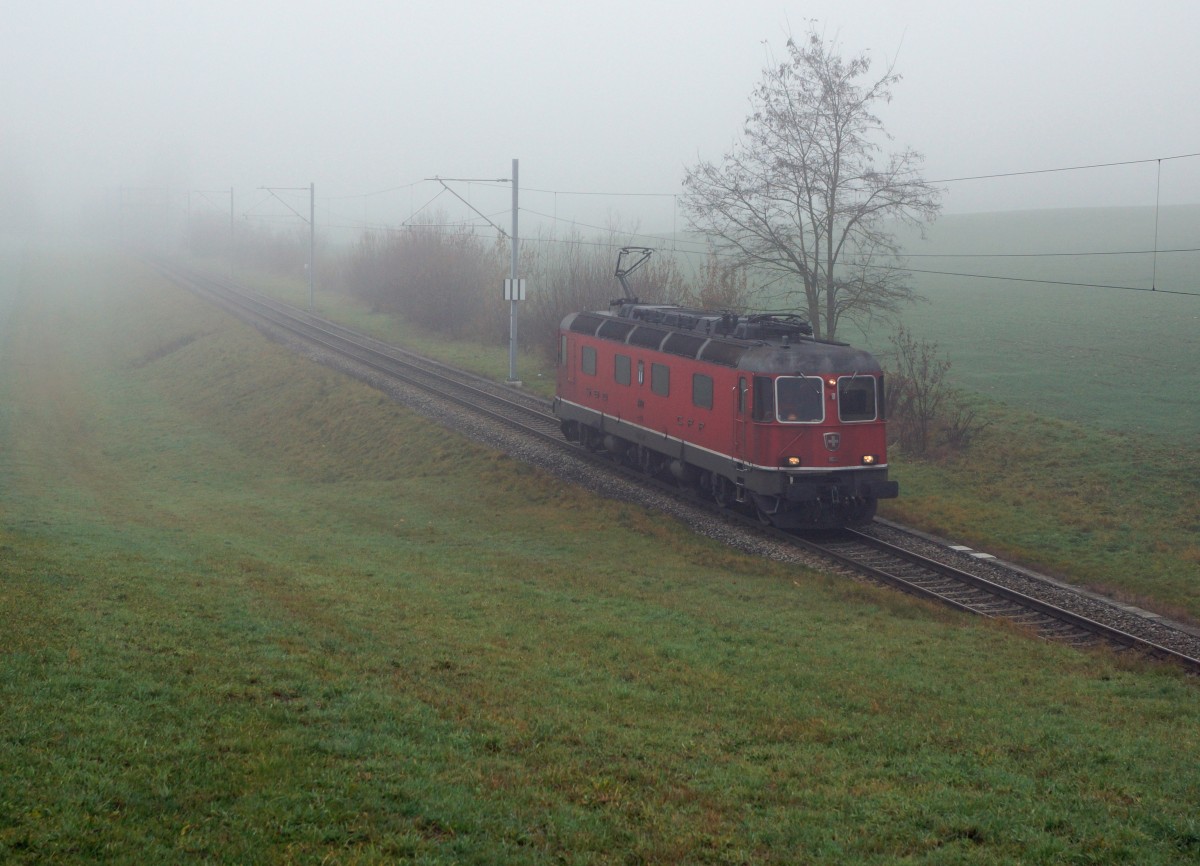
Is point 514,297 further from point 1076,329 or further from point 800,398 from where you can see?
point 1076,329

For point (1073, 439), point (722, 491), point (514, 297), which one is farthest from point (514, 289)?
point (1073, 439)

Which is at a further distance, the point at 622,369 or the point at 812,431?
the point at 622,369

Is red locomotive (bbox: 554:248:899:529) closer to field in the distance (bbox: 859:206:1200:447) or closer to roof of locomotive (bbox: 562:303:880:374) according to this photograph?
roof of locomotive (bbox: 562:303:880:374)

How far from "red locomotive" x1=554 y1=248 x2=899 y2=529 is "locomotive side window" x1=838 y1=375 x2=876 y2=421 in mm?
18

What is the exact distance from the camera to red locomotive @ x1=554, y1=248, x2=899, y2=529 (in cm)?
1819

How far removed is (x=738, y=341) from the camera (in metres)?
19.3

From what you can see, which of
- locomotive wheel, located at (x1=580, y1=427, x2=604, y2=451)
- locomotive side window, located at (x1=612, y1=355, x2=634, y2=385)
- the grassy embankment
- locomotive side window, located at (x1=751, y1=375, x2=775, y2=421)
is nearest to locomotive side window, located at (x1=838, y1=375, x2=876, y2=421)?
locomotive side window, located at (x1=751, y1=375, x2=775, y2=421)

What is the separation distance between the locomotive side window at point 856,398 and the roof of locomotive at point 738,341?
196 millimetres

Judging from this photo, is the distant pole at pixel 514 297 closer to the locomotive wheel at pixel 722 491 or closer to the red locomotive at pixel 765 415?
the red locomotive at pixel 765 415

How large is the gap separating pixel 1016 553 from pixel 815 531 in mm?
3484

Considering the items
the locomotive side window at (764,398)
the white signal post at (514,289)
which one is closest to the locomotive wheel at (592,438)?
the locomotive side window at (764,398)

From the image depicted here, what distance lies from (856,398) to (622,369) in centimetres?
617

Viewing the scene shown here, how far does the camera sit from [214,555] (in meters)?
16.1

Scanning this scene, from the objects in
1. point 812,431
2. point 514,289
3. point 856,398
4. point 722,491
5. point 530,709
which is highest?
point 514,289
